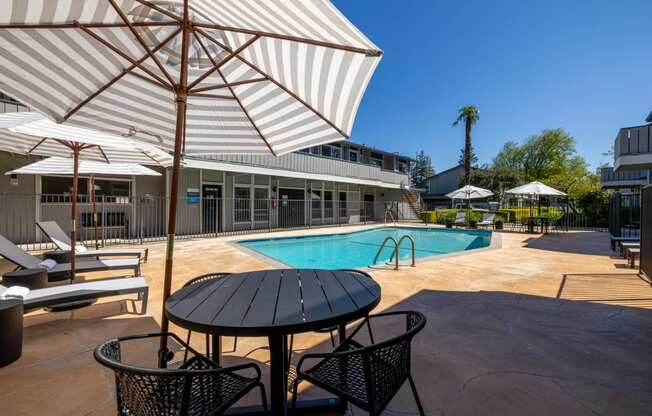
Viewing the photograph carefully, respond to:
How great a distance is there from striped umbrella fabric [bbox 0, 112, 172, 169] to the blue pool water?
395 centimetres

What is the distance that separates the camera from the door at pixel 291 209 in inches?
608

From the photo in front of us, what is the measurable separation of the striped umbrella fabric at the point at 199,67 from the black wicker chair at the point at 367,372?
5.75 feet

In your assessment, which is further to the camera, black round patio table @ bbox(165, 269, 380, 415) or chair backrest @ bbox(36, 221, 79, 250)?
chair backrest @ bbox(36, 221, 79, 250)

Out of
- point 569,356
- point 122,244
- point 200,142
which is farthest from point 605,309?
point 122,244

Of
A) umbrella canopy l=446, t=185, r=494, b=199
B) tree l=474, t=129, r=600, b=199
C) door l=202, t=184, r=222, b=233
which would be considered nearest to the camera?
door l=202, t=184, r=222, b=233

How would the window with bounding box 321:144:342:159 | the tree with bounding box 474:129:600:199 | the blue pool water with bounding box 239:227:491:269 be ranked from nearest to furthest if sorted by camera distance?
the blue pool water with bounding box 239:227:491:269 → the window with bounding box 321:144:342:159 → the tree with bounding box 474:129:600:199

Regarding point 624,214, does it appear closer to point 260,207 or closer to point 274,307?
point 274,307

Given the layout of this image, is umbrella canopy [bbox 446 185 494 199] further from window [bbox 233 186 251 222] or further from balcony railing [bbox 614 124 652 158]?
window [bbox 233 186 251 222]

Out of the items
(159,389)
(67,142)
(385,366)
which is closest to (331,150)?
(67,142)

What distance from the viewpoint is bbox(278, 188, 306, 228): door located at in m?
15.5

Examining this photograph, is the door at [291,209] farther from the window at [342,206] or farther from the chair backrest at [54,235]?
the chair backrest at [54,235]

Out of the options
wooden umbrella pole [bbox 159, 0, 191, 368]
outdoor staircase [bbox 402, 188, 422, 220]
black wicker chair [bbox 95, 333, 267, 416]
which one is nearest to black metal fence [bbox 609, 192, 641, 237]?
wooden umbrella pole [bbox 159, 0, 191, 368]

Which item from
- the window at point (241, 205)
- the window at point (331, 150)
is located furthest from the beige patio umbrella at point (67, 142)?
the window at point (331, 150)

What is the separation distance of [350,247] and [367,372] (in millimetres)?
9771
